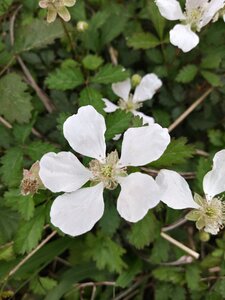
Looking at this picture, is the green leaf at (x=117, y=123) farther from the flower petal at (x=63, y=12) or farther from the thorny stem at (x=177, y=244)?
the thorny stem at (x=177, y=244)

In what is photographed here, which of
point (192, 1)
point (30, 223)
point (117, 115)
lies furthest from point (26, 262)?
point (192, 1)

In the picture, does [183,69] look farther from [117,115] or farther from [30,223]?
[30,223]

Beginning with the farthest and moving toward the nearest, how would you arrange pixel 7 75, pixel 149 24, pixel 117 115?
1. pixel 149 24
2. pixel 7 75
3. pixel 117 115

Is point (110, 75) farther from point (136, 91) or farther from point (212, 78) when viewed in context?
point (212, 78)

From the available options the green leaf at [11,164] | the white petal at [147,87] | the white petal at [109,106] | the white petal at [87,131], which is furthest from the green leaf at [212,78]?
the green leaf at [11,164]

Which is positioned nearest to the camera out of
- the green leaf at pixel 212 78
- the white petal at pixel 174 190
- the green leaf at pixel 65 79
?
the white petal at pixel 174 190

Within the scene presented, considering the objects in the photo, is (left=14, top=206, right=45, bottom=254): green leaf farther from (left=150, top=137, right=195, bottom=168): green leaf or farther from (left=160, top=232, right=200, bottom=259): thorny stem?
(left=160, top=232, right=200, bottom=259): thorny stem
